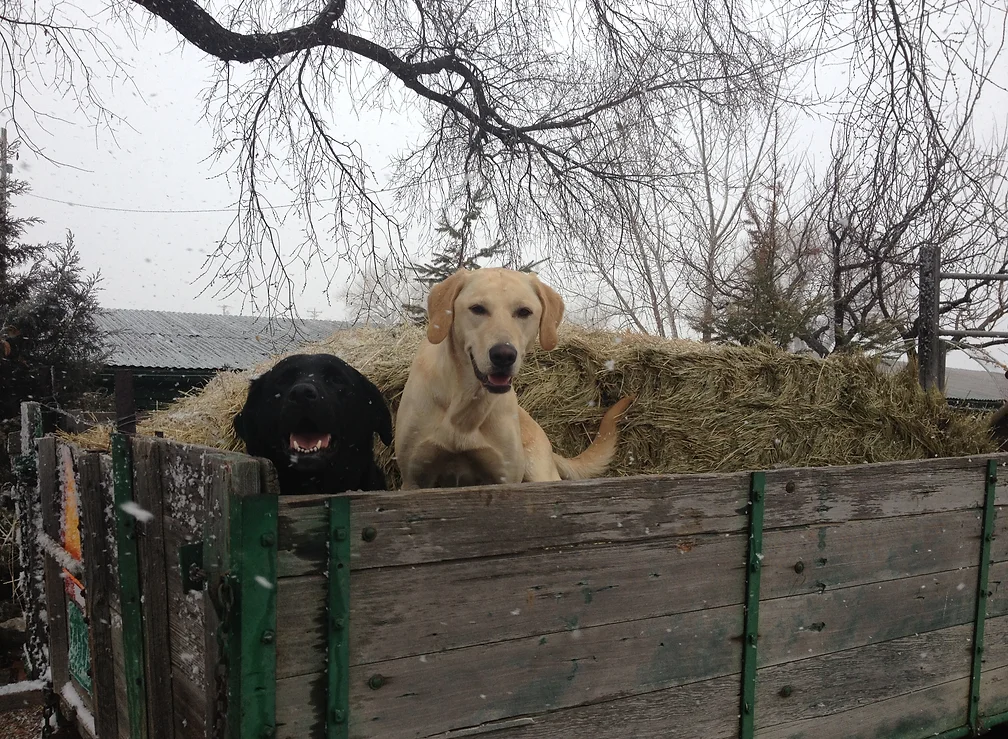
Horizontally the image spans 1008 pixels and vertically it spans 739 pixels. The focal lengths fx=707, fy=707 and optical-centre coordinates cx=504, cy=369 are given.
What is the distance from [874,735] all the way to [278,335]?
481 cm

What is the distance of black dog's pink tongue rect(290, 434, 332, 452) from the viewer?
97.3 inches

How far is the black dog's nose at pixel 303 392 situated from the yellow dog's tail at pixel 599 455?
1597 millimetres

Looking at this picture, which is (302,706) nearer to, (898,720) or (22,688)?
(898,720)

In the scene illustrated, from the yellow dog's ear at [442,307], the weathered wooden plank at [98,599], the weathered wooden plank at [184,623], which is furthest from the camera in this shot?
the yellow dog's ear at [442,307]

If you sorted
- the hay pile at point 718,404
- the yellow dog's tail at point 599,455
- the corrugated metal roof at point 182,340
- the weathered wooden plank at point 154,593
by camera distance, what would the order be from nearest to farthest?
the weathered wooden plank at point 154,593 < the yellow dog's tail at point 599,455 < the hay pile at point 718,404 < the corrugated metal roof at point 182,340

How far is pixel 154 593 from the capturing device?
1817mm

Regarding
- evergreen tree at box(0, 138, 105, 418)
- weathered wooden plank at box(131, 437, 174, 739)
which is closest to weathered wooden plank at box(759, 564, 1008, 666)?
weathered wooden plank at box(131, 437, 174, 739)

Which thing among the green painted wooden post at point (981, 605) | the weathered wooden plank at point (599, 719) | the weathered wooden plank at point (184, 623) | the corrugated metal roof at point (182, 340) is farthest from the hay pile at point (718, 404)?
the corrugated metal roof at point (182, 340)

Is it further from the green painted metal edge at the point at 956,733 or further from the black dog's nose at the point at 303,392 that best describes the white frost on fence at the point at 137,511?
the green painted metal edge at the point at 956,733

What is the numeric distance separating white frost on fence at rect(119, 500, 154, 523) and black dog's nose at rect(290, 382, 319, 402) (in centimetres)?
64

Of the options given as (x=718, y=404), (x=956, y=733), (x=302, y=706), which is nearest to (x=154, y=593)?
(x=302, y=706)

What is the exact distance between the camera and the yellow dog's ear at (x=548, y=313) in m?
3.09

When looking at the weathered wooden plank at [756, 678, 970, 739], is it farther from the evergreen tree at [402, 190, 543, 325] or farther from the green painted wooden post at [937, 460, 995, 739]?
the evergreen tree at [402, 190, 543, 325]

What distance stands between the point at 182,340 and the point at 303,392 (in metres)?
16.7
